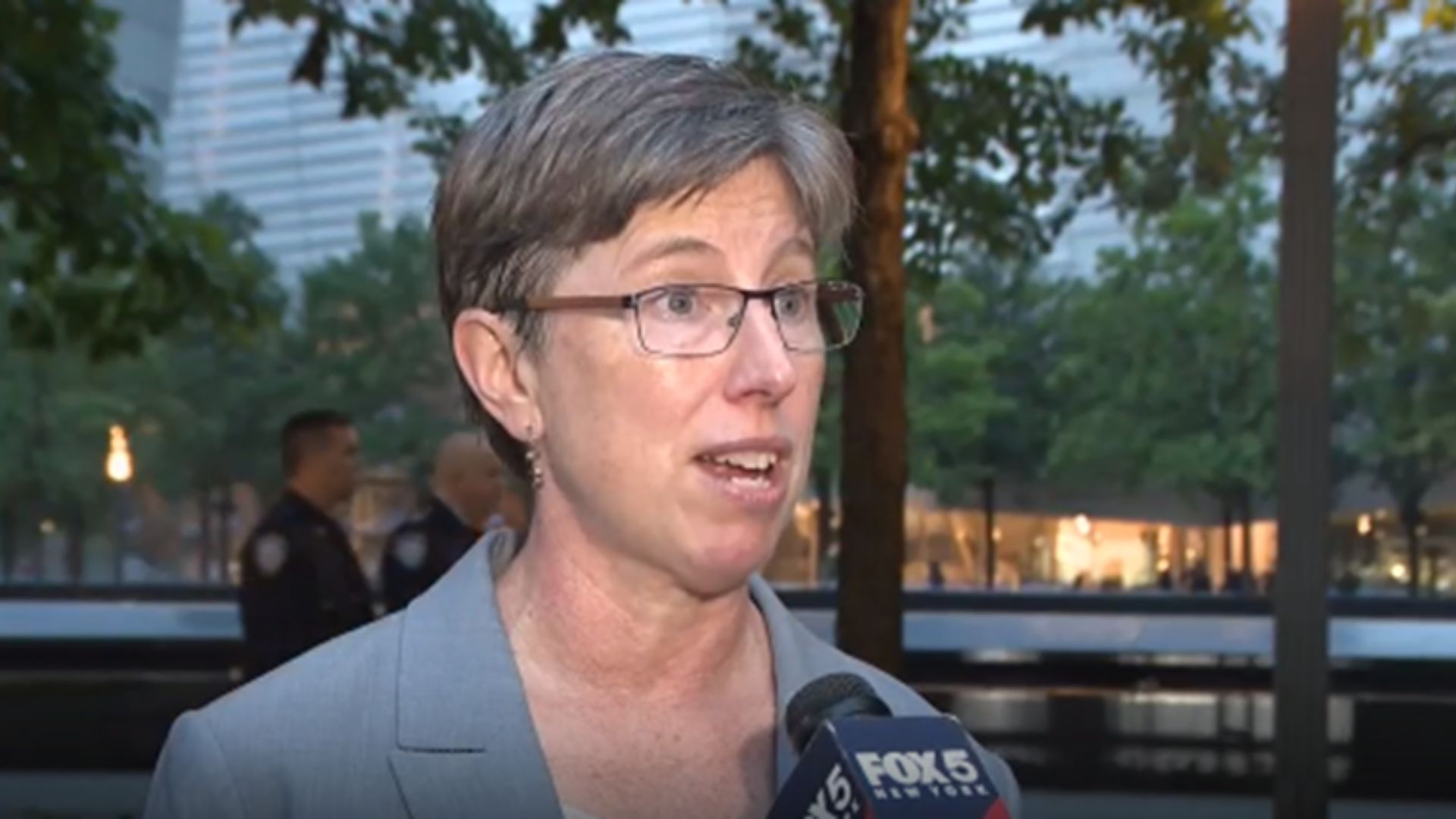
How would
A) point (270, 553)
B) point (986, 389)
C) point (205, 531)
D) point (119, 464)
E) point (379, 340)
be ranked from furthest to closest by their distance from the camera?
A: point (205, 531) → point (119, 464) → point (379, 340) → point (986, 389) → point (270, 553)

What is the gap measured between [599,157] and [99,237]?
27.5ft

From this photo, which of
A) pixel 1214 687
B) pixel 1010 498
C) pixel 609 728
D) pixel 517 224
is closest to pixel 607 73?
pixel 517 224

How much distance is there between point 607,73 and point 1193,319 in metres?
12.4

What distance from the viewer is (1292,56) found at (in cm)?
693

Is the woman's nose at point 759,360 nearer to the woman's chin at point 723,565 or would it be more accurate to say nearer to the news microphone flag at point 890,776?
the woman's chin at point 723,565

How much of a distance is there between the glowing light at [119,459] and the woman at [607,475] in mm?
14259

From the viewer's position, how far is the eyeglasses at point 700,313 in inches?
77.8

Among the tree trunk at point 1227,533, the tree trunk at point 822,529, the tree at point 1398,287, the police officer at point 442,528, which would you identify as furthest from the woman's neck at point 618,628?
the tree trunk at point 1227,533

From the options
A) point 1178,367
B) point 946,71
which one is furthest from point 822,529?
point 946,71

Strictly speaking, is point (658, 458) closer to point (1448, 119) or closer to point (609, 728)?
point (609, 728)

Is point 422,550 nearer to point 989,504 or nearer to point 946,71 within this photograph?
point 946,71

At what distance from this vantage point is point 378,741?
202cm

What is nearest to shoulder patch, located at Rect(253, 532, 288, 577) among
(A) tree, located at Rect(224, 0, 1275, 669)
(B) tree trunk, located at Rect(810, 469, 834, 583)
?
(A) tree, located at Rect(224, 0, 1275, 669)

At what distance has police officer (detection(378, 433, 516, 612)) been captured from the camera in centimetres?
830
